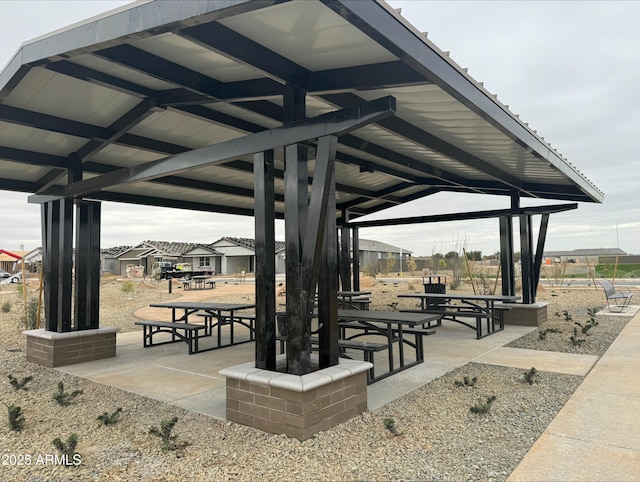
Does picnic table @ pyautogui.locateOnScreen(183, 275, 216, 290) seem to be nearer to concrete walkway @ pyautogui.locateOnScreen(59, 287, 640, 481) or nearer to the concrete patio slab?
concrete walkway @ pyautogui.locateOnScreen(59, 287, 640, 481)

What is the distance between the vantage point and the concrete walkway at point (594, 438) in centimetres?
283

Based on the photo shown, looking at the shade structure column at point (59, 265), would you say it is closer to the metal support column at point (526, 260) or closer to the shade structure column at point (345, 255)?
the shade structure column at point (345, 255)

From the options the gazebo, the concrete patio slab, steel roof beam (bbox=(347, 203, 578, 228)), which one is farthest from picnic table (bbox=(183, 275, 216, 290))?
the concrete patio slab

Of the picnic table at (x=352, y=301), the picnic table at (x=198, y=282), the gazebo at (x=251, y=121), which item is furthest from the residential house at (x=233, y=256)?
the gazebo at (x=251, y=121)

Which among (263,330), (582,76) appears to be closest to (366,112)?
(263,330)

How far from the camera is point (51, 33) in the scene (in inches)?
138

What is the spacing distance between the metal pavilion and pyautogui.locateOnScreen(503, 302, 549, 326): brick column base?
311 centimetres

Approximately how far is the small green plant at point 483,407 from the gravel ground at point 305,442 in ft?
0.14

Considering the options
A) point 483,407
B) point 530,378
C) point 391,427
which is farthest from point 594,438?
point 530,378

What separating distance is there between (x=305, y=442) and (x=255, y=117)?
12.7ft

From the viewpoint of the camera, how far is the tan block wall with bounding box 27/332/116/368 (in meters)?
6.22

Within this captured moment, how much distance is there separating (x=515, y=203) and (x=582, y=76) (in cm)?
1746

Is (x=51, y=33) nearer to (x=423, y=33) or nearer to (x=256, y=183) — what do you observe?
(x=256, y=183)

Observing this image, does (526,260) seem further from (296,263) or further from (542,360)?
(296,263)
